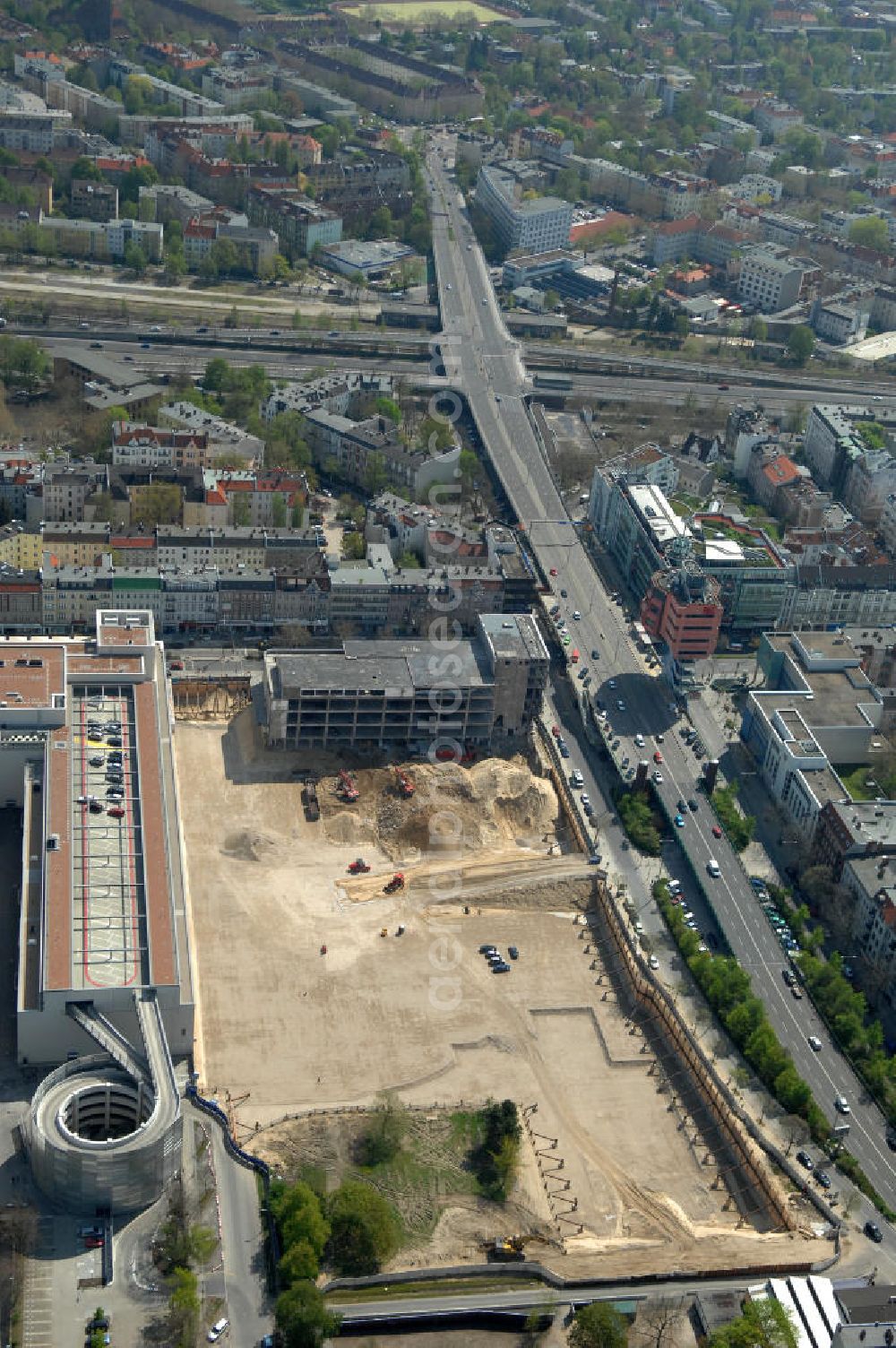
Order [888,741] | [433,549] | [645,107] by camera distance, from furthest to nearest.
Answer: [645,107]
[433,549]
[888,741]

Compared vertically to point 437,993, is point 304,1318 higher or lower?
lower

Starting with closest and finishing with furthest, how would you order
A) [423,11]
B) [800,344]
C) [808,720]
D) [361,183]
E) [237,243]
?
[808,720] → [800,344] → [237,243] → [361,183] → [423,11]

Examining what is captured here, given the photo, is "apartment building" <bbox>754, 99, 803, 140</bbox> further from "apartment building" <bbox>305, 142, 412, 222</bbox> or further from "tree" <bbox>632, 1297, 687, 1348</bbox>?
"tree" <bbox>632, 1297, 687, 1348</bbox>

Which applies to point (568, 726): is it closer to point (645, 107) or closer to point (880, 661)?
point (880, 661)

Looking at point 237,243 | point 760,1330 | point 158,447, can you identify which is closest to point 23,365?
point 158,447

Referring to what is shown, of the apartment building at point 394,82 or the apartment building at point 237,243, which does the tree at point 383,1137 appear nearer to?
the apartment building at point 237,243

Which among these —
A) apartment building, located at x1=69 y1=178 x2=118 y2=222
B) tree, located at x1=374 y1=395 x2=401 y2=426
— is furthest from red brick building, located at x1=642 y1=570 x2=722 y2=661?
apartment building, located at x1=69 y1=178 x2=118 y2=222

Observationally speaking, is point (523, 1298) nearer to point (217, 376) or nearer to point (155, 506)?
point (155, 506)

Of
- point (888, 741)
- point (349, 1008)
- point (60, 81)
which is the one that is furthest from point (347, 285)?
point (349, 1008)
